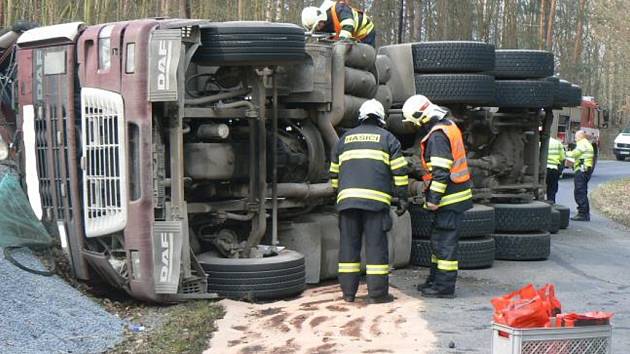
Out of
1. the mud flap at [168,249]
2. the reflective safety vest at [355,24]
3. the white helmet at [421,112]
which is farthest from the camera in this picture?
the reflective safety vest at [355,24]

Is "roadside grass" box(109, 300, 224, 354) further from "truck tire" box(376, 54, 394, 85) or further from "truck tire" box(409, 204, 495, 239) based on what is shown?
"truck tire" box(376, 54, 394, 85)

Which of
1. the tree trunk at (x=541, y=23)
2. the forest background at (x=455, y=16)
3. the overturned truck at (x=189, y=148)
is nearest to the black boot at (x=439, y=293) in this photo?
the overturned truck at (x=189, y=148)

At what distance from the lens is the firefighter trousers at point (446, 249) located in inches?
300

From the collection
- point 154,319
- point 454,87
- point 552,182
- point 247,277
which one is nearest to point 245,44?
point 247,277

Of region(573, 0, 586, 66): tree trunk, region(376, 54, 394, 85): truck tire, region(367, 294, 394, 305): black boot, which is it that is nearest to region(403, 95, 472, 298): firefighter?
region(367, 294, 394, 305): black boot

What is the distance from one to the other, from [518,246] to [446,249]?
2.70 m

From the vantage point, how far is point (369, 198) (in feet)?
23.9

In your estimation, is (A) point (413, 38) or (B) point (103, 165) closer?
(B) point (103, 165)

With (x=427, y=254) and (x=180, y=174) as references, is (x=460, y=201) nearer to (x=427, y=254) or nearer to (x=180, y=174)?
(x=427, y=254)

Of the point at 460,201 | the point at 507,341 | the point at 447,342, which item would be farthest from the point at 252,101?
the point at 507,341

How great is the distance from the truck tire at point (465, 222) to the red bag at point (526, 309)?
4.47 m

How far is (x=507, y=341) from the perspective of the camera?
4363 millimetres

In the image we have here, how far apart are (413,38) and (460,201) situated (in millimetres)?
19497

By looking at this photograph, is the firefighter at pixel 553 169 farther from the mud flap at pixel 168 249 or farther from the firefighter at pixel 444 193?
the mud flap at pixel 168 249
